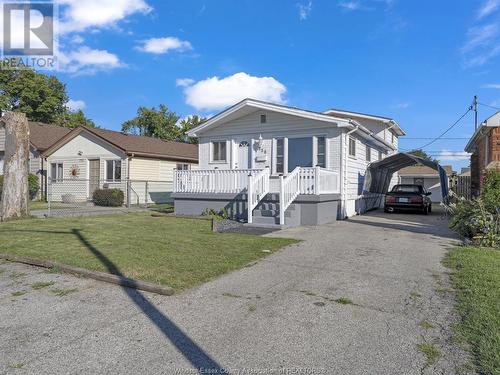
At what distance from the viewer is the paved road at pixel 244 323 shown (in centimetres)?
317

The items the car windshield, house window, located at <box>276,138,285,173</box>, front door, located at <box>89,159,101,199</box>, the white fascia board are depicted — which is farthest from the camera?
front door, located at <box>89,159,101,199</box>

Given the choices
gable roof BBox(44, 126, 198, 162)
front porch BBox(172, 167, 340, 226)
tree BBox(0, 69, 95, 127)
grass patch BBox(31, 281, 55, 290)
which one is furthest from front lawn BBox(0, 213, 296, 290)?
tree BBox(0, 69, 95, 127)

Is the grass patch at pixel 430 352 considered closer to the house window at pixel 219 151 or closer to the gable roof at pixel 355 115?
the house window at pixel 219 151

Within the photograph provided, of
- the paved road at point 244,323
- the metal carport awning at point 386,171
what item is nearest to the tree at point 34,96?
the metal carport awning at point 386,171

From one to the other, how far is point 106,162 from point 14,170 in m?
→ 8.67

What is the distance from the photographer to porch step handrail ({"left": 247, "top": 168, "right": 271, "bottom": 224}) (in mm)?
12109

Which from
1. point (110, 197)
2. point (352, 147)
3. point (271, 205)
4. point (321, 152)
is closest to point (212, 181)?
point (271, 205)

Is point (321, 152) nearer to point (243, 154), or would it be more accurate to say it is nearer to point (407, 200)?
point (243, 154)

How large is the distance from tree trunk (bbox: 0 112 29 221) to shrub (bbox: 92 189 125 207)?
6.48 meters

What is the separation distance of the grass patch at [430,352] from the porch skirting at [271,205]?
836cm

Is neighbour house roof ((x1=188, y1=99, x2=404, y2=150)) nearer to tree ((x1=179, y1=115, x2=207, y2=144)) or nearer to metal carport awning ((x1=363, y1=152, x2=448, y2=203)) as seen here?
metal carport awning ((x1=363, y1=152, x2=448, y2=203))

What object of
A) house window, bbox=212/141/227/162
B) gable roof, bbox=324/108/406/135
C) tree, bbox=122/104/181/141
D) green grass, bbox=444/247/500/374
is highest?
tree, bbox=122/104/181/141

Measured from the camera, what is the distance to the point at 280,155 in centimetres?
1566

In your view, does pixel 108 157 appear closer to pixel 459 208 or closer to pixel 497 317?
pixel 459 208
